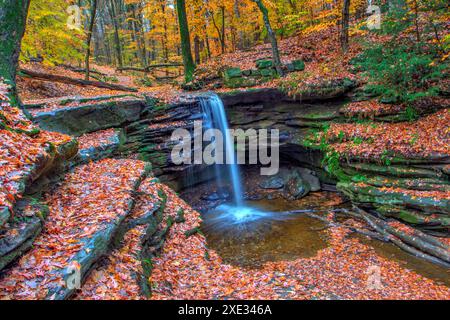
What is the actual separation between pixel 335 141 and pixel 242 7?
13652 millimetres

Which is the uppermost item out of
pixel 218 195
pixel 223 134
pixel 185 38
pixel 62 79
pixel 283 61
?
pixel 185 38

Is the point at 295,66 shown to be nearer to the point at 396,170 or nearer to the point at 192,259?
the point at 396,170

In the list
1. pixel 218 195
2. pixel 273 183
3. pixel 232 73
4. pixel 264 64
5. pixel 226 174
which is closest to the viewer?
pixel 218 195

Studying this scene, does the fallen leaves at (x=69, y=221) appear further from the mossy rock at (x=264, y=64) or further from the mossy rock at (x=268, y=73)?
the mossy rock at (x=264, y=64)

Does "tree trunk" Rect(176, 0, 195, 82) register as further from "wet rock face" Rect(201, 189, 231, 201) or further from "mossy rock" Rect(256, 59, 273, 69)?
"wet rock face" Rect(201, 189, 231, 201)

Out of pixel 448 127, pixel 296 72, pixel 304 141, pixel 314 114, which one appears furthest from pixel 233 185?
pixel 448 127

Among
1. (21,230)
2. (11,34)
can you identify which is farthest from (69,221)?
(11,34)

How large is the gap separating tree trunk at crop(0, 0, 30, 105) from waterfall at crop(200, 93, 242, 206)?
682 cm

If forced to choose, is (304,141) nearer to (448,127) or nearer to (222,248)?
(448,127)

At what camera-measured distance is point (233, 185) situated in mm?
13977

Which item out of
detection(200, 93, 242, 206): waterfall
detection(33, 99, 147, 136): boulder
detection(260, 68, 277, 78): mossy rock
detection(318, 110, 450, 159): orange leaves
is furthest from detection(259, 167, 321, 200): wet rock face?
detection(33, 99, 147, 136): boulder

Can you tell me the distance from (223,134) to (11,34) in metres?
8.17

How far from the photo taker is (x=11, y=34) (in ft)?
24.5

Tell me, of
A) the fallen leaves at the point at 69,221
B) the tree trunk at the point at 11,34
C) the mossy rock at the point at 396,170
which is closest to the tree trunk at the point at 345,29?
the mossy rock at the point at 396,170
